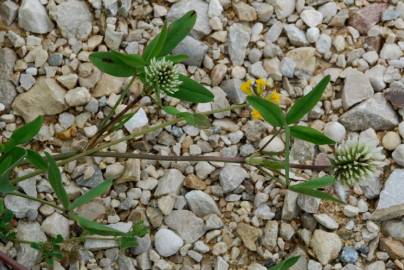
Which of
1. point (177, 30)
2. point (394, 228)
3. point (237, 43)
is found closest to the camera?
point (177, 30)

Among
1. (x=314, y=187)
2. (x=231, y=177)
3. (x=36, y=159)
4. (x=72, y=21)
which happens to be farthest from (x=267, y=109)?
(x=72, y=21)

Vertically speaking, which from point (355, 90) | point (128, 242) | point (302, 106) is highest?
point (302, 106)

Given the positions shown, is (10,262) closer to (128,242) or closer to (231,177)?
(128,242)

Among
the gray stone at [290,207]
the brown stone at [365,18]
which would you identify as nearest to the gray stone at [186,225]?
the gray stone at [290,207]

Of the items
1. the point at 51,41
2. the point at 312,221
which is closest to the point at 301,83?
the point at 312,221

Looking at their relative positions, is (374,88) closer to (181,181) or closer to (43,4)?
(181,181)

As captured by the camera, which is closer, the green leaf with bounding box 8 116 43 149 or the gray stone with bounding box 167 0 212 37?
the green leaf with bounding box 8 116 43 149

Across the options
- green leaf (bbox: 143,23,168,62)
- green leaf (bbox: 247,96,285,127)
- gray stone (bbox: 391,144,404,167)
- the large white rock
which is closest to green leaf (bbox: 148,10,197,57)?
green leaf (bbox: 143,23,168,62)

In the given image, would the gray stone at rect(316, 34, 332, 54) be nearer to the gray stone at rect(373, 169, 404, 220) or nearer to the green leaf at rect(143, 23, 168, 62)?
the gray stone at rect(373, 169, 404, 220)
